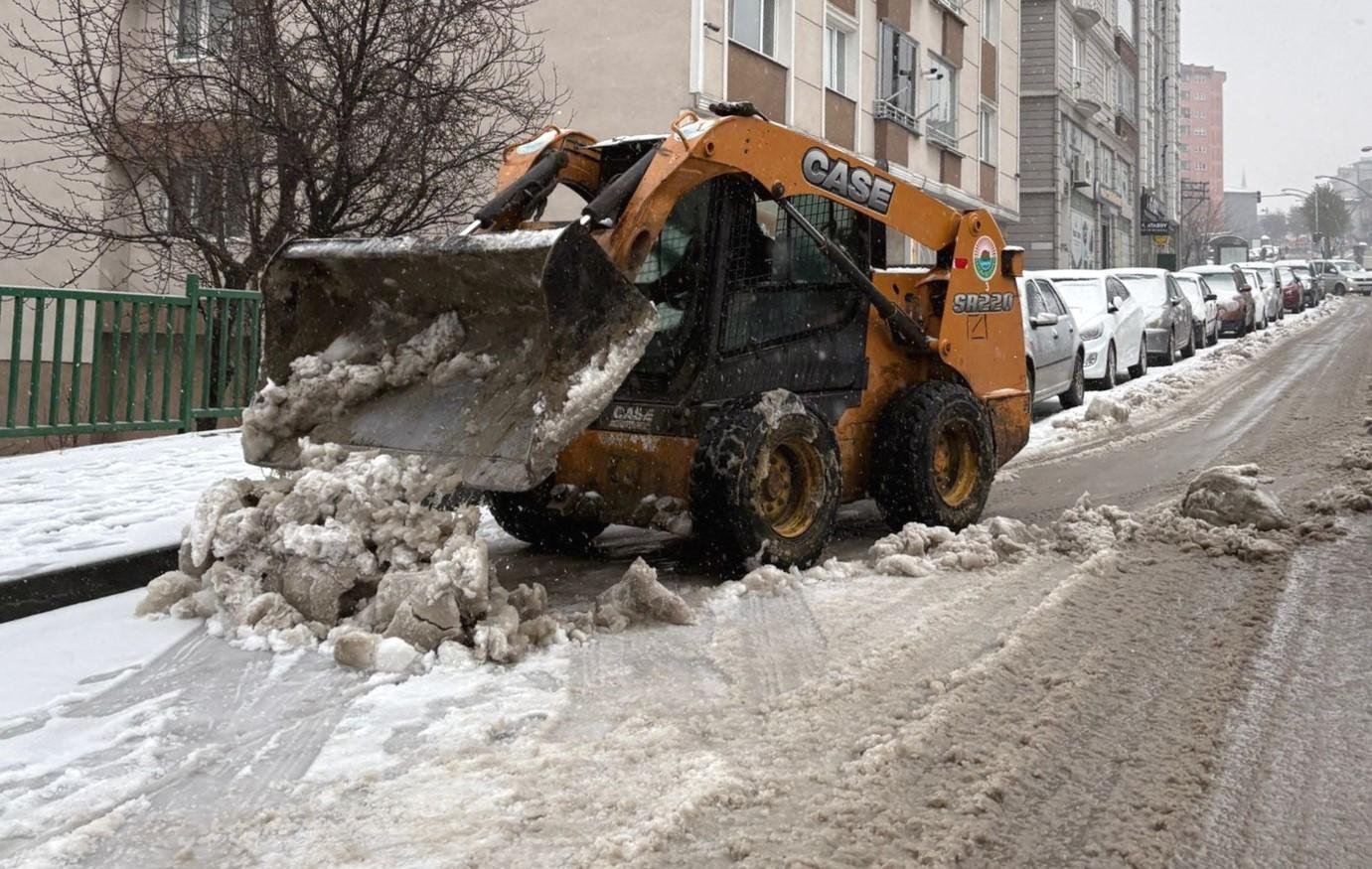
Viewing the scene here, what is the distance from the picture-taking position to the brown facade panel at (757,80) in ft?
58.3

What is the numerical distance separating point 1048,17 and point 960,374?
33867mm

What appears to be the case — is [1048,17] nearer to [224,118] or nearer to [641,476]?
[224,118]

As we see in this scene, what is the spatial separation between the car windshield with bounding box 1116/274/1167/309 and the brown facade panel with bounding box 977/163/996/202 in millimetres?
8588

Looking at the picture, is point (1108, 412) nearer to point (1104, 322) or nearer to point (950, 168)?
point (1104, 322)

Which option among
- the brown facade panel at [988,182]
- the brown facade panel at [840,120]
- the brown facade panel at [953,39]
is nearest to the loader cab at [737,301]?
the brown facade panel at [840,120]

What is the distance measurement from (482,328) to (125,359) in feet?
20.8

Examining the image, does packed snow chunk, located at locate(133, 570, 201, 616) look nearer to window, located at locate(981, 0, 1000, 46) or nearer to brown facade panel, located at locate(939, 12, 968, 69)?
brown facade panel, located at locate(939, 12, 968, 69)

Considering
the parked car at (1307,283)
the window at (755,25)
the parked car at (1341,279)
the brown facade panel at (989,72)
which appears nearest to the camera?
the window at (755,25)

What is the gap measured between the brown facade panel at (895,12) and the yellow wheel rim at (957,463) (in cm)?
1729

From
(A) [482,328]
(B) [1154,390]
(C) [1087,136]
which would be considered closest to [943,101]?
(B) [1154,390]

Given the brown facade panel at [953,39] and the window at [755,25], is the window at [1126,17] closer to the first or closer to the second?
the brown facade panel at [953,39]

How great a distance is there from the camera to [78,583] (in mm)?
5676

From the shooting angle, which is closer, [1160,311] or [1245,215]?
[1160,311]

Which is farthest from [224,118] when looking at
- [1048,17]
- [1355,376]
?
[1048,17]
